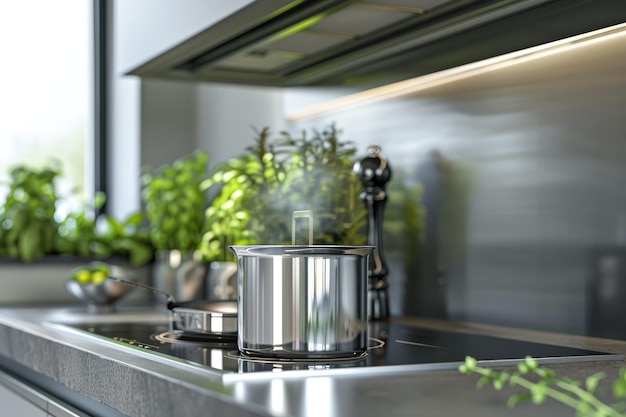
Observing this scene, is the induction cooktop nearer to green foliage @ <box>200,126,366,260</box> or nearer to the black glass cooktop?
the black glass cooktop

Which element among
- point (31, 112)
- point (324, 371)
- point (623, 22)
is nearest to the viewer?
point (324, 371)

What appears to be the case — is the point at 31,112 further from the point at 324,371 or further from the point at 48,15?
the point at 324,371

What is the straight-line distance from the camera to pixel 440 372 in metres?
1.06

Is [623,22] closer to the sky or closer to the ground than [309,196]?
closer to the sky

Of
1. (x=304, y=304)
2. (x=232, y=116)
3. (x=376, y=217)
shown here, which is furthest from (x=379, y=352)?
(x=232, y=116)

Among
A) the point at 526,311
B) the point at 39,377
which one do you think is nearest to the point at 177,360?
the point at 39,377

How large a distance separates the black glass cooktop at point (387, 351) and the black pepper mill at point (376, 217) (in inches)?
6.1

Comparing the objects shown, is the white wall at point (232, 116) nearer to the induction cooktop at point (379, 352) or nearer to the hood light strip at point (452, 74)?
the hood light strip at point (452, 74)

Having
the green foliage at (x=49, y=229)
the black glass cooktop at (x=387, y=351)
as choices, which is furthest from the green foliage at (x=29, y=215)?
the black glass cooktop at (x=387, y=351)

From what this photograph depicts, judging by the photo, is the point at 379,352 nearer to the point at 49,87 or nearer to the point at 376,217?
the point at 376,217

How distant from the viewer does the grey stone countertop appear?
82cm

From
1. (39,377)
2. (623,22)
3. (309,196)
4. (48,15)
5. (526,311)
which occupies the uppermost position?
(48,15)

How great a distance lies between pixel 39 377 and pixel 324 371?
79 cm

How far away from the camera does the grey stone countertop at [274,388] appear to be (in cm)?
82
